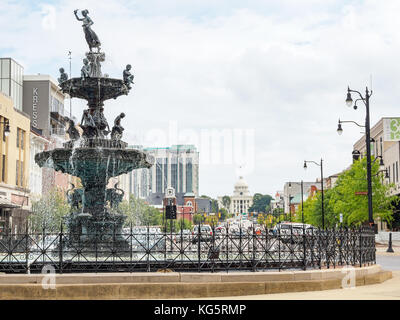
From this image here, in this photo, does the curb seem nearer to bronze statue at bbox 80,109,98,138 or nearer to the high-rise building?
bronze statue at bbox 80,109,98,138

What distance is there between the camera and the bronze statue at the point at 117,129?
17797mm

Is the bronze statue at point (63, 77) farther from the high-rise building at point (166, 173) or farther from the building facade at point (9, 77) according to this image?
the building facade at point (9, 77)

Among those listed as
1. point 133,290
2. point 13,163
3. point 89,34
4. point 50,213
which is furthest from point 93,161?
point 13,163

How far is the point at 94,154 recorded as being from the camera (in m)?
16.5

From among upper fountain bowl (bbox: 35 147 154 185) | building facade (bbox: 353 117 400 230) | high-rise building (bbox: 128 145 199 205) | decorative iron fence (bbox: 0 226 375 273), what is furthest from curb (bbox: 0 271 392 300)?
building facade (bbox: 353 117 400 230)

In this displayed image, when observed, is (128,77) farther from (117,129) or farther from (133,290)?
(133,290)

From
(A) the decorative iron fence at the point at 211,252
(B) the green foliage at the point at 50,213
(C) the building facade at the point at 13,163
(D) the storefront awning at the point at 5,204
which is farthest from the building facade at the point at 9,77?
(A) the decorative iron fence at the point at 211,252

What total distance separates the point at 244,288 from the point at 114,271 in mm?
2899

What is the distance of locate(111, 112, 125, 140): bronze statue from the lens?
58.4ft

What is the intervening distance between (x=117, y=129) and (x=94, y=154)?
5.13 feet

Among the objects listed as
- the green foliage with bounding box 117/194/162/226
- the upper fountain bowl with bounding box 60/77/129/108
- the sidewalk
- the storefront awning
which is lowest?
the sidewalk

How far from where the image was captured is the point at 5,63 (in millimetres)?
71000

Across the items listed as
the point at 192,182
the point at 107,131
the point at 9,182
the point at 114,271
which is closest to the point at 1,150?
the point at 9,182

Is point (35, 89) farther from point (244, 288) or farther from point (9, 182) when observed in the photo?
point (244, 288)
